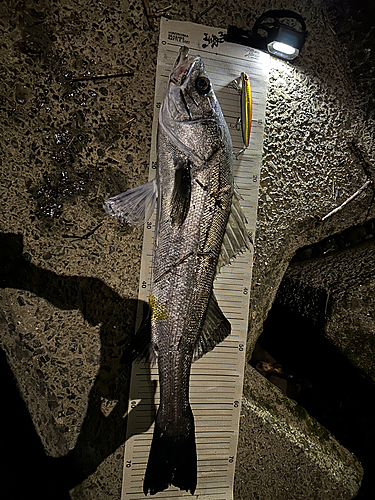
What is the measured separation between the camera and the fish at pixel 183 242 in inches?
63.3

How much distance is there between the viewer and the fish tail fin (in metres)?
1.72

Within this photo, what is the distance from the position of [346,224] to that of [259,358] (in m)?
1.09

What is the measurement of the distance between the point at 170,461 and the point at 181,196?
1283 millimetres

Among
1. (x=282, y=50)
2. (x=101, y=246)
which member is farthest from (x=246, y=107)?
(x=101, y=246)

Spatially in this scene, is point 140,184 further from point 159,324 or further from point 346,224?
point 346,224

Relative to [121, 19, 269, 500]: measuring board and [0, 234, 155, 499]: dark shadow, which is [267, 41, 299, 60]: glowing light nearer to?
[121, 19, 269, 500]: measuring board

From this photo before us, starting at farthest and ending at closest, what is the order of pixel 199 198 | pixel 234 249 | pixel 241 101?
pixel 241 101 < pixel 234 249 < pixel 199 198

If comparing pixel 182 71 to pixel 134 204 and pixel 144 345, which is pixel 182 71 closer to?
pixel 134 204

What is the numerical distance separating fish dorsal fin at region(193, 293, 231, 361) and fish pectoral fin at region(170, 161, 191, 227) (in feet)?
1.43

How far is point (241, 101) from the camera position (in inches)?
81.9

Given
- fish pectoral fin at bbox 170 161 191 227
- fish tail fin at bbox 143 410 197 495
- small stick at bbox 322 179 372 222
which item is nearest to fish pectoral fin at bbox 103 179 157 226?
fish pectoral fin at bbox 170 161 191 227

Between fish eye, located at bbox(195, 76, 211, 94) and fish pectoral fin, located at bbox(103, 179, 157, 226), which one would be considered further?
fish pectoral fin, located at bbox(103, 179, 157, 226)

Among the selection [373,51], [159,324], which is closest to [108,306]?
[159,324]

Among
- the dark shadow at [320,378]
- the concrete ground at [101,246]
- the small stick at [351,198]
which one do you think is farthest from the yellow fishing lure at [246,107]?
the dark shadow at [320,378]
